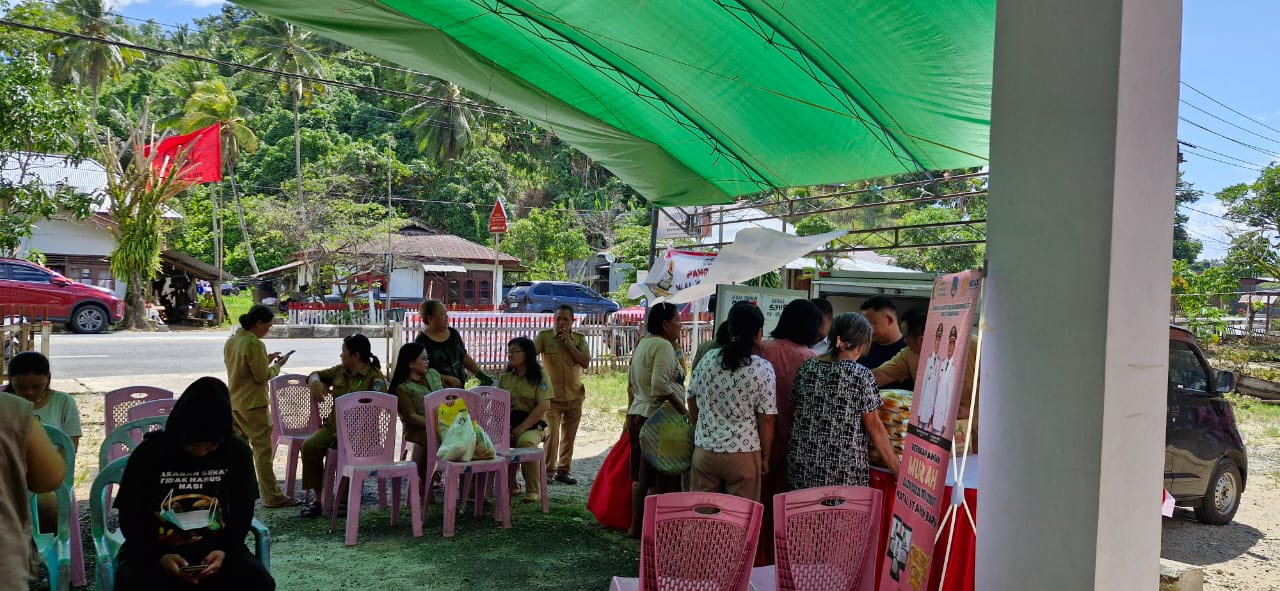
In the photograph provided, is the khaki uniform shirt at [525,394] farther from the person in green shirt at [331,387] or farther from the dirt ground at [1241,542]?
the dirt ground at [1241,542]

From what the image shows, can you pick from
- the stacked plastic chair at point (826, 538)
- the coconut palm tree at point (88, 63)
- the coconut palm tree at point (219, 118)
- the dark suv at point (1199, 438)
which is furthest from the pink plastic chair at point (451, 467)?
the coconut palm tree at point (88, 63)

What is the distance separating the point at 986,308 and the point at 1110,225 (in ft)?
1.72

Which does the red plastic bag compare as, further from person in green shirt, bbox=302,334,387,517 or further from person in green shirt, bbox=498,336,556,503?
person in green shirt, bbox=302,334,387,517

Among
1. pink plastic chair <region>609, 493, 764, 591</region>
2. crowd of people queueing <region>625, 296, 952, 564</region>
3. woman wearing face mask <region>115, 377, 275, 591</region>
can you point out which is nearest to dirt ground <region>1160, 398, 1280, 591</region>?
crowd of people queueing <region>625, 296, 952, 564</region>

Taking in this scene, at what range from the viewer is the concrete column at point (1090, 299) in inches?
92.4

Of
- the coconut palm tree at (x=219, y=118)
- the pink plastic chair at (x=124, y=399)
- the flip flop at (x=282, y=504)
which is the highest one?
the coconut palm tree at (x=219, y=118)

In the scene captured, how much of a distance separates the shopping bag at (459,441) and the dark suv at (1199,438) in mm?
5037

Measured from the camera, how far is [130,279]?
21703 mm

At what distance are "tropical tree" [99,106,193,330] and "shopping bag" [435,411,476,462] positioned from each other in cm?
1993

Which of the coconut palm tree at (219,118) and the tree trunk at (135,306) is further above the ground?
the coconut palm tree at (219,118)

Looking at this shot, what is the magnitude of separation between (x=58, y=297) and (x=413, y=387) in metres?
17.5

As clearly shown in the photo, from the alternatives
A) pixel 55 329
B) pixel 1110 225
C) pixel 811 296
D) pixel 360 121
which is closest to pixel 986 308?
pixel 1110 225

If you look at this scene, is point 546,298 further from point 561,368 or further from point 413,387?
point 413,387

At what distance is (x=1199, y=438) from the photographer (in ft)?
20.9
